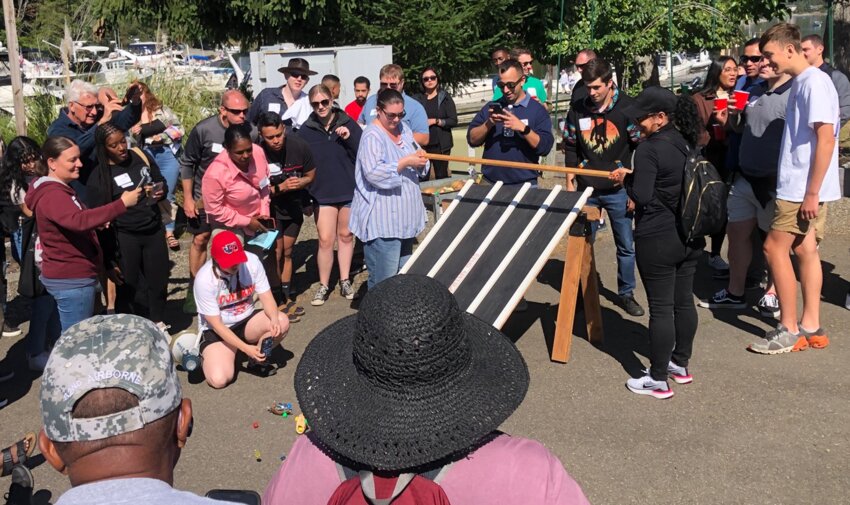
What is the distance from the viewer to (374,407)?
1.88 m

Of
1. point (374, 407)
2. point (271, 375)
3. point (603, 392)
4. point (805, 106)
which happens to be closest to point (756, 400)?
point (603, 392)

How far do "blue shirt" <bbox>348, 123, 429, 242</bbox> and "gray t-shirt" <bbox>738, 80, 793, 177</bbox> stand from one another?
2.32 meters

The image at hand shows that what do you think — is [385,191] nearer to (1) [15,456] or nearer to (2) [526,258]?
(2) [526,258]

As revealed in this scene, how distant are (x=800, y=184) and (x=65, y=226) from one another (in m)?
4.74

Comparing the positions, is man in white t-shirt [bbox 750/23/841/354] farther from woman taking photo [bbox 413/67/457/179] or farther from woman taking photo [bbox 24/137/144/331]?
woman taking photo [bbox 413/67/457/179]

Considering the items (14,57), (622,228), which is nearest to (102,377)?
(622,228)

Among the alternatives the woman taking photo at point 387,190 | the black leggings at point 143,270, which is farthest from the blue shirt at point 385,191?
the black leggings at point 143,270

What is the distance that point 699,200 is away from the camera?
4770mm

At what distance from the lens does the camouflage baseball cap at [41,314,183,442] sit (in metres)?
1.77

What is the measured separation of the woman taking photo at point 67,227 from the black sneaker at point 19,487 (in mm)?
2012

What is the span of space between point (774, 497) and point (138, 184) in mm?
4797

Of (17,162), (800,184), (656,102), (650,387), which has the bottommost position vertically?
(650,387)

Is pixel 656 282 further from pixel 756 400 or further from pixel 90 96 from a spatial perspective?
pixel 90 96

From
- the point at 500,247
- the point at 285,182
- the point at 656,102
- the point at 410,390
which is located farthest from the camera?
the point at 285,182
